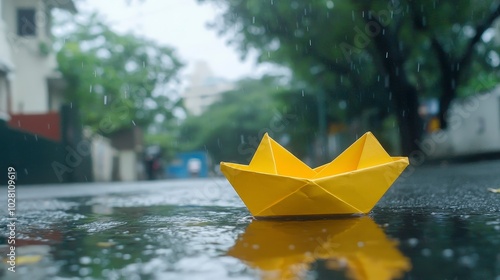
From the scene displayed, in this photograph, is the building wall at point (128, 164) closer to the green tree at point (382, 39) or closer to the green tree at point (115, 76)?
the green tree at point (115, 76)

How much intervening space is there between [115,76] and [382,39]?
17.6 m

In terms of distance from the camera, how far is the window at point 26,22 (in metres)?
22.1

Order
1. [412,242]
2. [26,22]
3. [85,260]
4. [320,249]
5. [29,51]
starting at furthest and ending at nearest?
[29,51] → [26,22] → [412,242] → [320,249] → [85,260]

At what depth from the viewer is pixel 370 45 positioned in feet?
65.0

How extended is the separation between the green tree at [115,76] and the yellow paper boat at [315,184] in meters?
→ 23.5

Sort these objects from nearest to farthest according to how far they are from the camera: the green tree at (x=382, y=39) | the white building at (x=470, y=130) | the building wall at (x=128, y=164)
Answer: the green tree at (x=382, y=39) < the white building at (x=470, y=130) < the building wall at (x=128, y=164)

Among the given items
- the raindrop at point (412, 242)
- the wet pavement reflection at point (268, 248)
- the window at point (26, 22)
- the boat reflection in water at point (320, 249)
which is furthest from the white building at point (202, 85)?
the raindrop at point (412, 242)

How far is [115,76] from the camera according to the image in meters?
32.2

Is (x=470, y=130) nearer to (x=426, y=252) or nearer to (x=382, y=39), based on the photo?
(x=382, y=39)

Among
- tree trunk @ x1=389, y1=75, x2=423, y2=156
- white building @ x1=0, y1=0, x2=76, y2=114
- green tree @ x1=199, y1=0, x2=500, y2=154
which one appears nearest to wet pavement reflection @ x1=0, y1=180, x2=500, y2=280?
green tree @ x1=199, y1=0, x2=500, y2=154

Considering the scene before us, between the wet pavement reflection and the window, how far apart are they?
19.6 metres

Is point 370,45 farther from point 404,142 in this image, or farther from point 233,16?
point 233,16

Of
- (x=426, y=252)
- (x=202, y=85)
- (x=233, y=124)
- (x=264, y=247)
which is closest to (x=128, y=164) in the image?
(x=233, y=124)

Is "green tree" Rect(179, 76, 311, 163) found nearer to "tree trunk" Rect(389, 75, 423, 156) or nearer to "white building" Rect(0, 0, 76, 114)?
"white building" Rect(0, 0, 76, 114)
